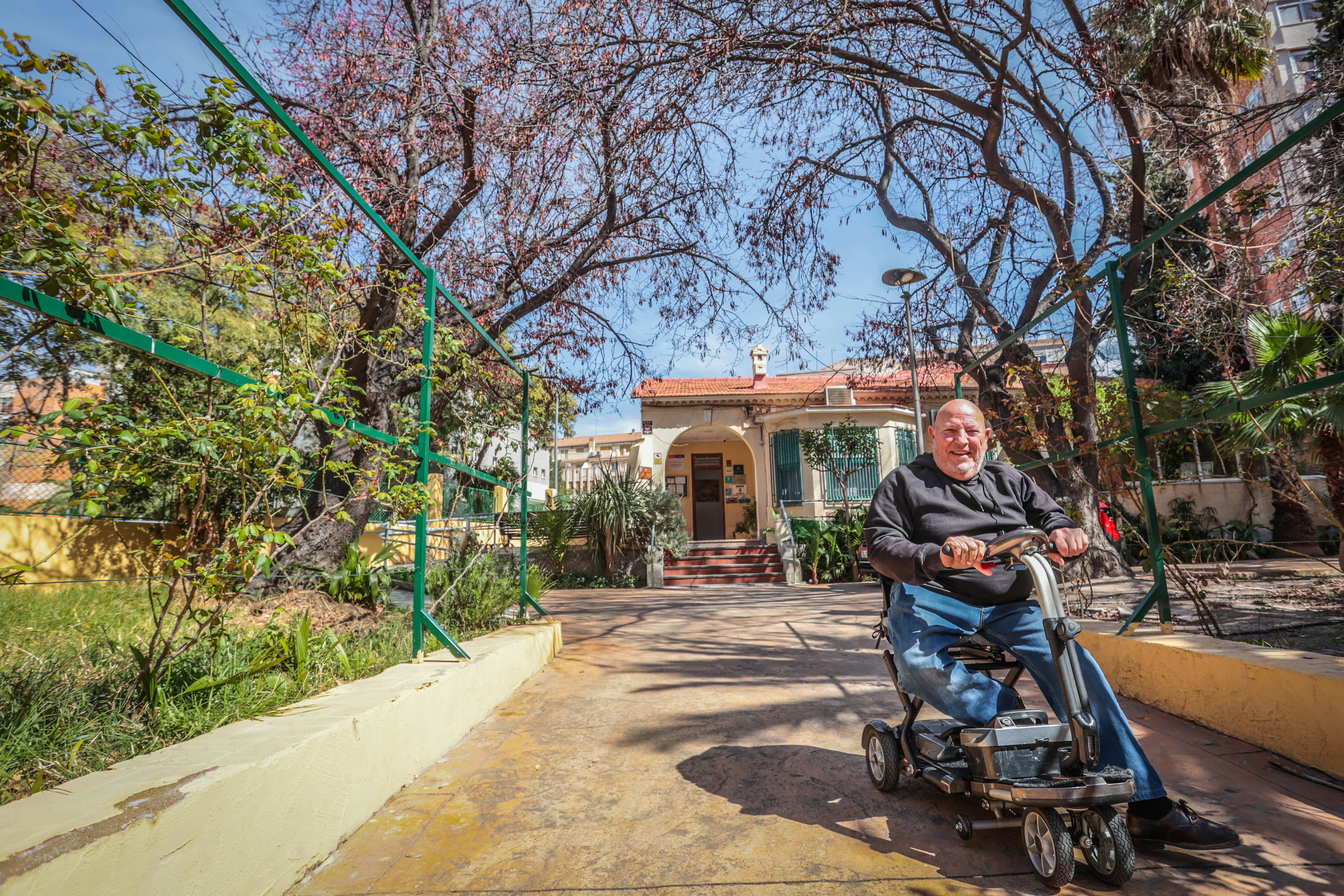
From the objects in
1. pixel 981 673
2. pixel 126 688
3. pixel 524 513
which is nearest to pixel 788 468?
pixel 524 513

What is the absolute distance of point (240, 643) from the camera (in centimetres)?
267

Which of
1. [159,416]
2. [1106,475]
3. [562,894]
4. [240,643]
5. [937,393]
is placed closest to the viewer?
[562,894]

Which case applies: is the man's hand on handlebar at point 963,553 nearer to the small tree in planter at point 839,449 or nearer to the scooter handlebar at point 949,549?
the scooter handlebar at point 949,549

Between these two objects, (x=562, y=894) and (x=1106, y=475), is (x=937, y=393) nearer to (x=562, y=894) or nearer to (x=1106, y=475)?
(x=1106, y=475)

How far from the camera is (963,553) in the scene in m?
1.76

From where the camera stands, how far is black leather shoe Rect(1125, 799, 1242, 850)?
171cm

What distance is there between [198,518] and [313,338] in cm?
112

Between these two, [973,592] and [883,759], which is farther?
[883,759]

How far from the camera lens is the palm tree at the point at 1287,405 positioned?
400 centimetres

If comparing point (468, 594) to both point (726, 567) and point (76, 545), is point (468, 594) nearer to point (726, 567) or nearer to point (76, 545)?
point (76, 545)

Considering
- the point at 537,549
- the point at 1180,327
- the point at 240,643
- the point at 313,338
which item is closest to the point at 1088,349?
the point at 1180,327

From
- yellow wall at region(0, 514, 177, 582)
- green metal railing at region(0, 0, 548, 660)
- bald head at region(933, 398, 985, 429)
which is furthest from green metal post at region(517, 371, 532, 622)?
bald head at region(933, 398, 985, 429)

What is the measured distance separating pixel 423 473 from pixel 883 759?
2367 mm

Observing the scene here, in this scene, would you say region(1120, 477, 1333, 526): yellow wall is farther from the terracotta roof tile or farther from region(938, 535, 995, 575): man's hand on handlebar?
region(938, 535, 995, 575): man's hand on handlebar
